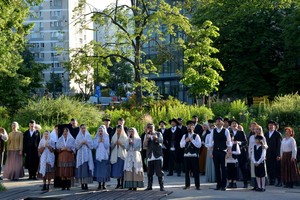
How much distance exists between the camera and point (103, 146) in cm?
1892

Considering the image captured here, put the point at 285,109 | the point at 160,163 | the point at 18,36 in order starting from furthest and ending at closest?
1. the point at 18,36
2. the point at 285,109
3. the point at 160,163

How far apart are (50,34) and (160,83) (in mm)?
38461

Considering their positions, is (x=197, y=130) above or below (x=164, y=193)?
above

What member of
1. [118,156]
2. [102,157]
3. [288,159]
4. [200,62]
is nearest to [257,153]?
[288,159]

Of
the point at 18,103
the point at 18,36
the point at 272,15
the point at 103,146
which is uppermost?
the point at 272,15

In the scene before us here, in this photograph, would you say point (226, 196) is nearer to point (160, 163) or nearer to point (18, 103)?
point (160, 163)

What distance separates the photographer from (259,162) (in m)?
18.2

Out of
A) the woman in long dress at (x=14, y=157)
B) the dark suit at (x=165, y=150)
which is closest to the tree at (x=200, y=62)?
the dark suit at (x=165, y=150)

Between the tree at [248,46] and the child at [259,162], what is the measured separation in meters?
37.8

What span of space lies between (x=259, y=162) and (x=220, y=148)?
117cm

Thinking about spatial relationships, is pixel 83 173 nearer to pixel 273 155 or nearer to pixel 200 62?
pixel 273 155

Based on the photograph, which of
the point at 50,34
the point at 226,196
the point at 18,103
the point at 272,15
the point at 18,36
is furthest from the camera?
the point at 50,34

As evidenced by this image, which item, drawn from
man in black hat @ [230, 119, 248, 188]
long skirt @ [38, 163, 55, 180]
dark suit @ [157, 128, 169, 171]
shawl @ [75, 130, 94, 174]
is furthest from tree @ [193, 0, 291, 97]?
long skirt @ [38, 163, 55, 180]

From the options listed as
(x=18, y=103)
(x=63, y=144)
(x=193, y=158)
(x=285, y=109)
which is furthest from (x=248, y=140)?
(x=18, y=103)
